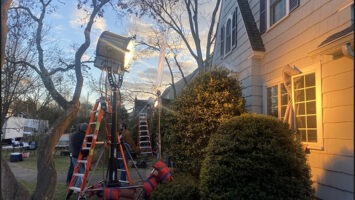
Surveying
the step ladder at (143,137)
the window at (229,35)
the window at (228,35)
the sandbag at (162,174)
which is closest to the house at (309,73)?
the window at (229,35)

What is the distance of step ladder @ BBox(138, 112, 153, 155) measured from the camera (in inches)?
667

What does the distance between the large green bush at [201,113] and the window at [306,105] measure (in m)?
1.30

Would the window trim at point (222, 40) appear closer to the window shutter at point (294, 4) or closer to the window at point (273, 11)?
the window at point (273, 11)

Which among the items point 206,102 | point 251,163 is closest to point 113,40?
point 206,102

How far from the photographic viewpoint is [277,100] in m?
7.75

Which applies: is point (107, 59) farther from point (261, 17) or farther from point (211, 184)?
point (261, 17)

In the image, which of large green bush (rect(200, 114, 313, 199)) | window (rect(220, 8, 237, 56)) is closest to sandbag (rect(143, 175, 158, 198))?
large green bush (rect(200, 114, 313, 199))

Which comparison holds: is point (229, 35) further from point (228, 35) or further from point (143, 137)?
point (143, 137)

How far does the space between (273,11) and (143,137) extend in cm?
1156

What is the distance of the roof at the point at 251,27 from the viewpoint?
27.8 ft

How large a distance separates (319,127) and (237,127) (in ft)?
5.24

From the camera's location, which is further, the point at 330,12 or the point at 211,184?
the point at 330,12

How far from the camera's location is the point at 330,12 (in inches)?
221

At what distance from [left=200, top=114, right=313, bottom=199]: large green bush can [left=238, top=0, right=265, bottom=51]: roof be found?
3571mm
